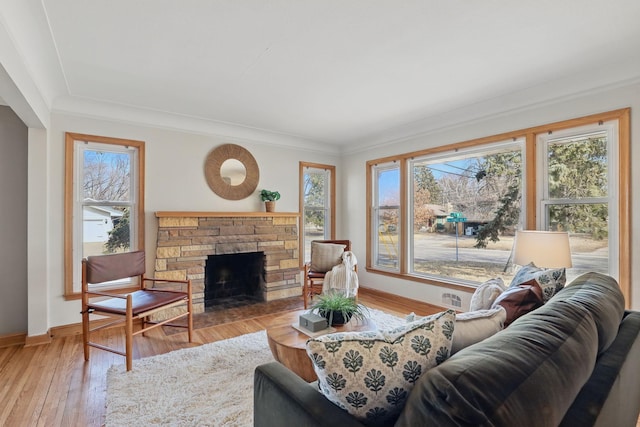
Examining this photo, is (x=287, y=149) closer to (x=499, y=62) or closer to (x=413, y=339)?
(x=499, y=62)

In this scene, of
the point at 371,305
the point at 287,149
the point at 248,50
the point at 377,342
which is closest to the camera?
the point at 377,342

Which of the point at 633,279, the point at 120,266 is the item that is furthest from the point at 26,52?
the point at 633,279

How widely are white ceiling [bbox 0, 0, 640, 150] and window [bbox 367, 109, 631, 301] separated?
440mm

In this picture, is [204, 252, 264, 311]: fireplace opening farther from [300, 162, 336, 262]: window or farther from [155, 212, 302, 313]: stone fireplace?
[300, 162, 336, 262]: window


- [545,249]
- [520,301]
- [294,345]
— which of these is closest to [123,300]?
[294,345]

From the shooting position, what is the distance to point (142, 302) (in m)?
2.72

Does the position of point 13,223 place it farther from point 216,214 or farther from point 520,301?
point 520,301

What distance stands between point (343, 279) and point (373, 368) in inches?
110

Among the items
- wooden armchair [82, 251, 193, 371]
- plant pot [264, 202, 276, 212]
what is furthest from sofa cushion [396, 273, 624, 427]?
plant pot [264, 202, 276, 212]

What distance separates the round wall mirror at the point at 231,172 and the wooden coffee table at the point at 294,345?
7.64 feet

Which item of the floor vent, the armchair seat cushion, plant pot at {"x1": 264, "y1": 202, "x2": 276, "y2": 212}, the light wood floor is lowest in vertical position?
the light wood floor

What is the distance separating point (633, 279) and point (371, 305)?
2.57 metres

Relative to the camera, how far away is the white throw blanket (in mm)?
3659

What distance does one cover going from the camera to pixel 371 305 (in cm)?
416
